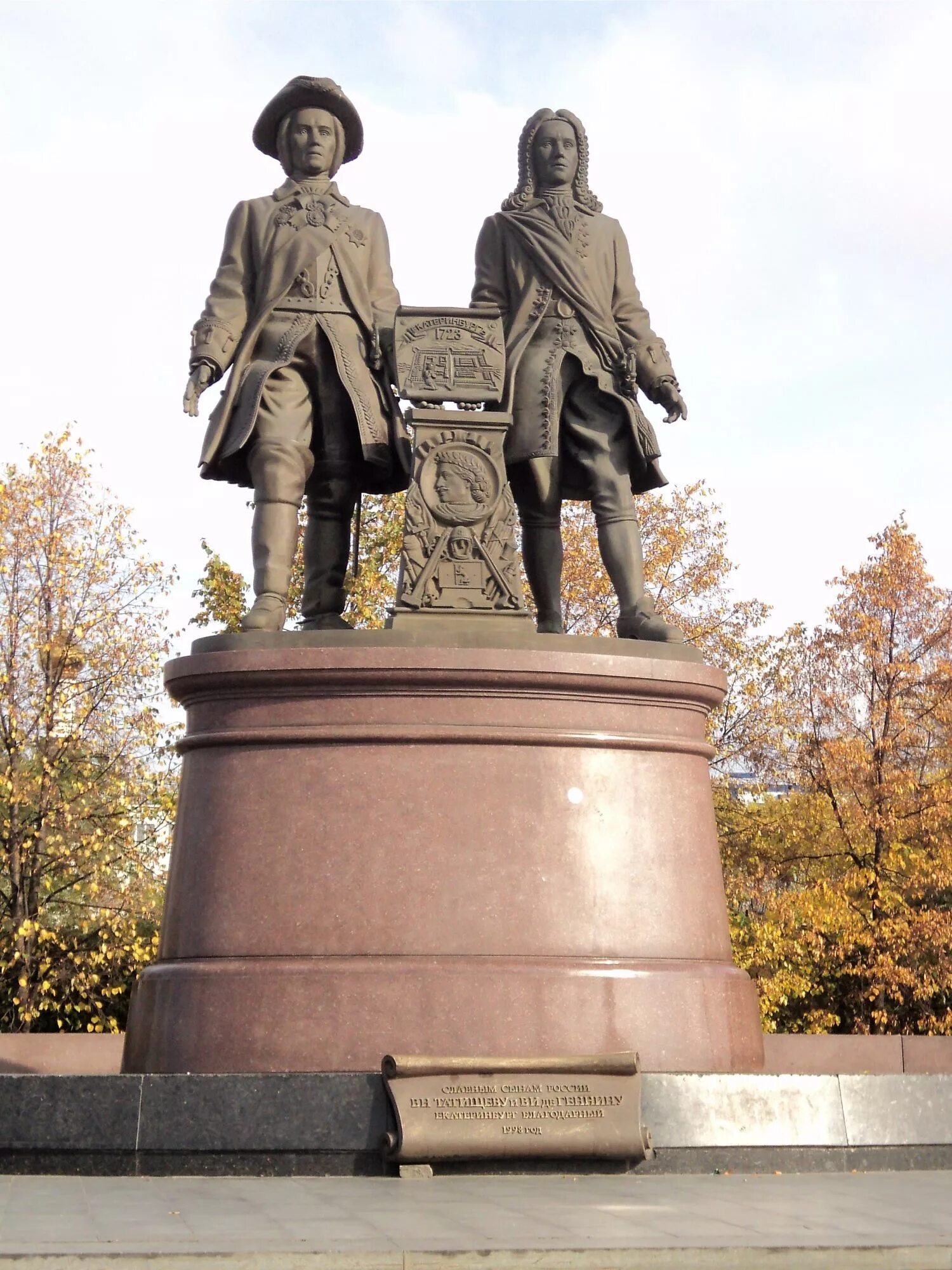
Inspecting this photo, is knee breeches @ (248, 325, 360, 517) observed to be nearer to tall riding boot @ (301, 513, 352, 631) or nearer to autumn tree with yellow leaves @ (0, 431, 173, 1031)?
tall riding boot @ (301, 513, 352, 631)

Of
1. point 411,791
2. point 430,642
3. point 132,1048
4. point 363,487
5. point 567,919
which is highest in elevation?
point 363,487

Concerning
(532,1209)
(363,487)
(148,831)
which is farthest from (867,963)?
(532,1209)

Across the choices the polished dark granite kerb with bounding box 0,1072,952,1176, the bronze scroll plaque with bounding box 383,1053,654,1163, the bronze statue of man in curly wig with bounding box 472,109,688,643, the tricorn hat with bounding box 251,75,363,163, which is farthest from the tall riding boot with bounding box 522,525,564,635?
the polished dark granite kerb with bounding box 0,1072,952,1176

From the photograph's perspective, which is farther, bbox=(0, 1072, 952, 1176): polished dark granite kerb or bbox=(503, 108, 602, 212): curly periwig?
bbox=(503, 108, 602, 212): curly periwig

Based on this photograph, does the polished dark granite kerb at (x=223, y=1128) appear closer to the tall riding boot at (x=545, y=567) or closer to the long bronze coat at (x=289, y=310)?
the tall riding boot at (x=545, y=567)

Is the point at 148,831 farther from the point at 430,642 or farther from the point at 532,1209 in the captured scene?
the point at 532,1209

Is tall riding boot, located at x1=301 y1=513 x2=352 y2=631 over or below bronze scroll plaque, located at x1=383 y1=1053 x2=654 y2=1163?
over

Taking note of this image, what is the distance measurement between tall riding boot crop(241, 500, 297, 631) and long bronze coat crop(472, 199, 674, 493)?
1.28 m

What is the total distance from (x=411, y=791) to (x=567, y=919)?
91cm

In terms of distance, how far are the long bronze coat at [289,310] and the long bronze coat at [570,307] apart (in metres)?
0.63

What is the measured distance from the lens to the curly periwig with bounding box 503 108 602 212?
30.9 ft

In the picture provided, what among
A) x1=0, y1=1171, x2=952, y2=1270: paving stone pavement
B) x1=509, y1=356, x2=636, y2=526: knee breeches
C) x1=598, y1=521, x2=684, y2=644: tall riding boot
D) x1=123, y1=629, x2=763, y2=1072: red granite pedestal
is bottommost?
x1=0, y1=1171, x2=952, y2=1270: paving stone pavement

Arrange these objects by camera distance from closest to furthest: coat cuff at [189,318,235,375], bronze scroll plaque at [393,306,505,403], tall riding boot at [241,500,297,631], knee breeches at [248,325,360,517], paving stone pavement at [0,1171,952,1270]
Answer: paving stone pavement at [0,1171,952,1270]
bronze scroll plaque at [393,306,505,403]
tall riding boot at [241,500,297,631]
knee breeches at [248,325,360,517]
coat cuff at [189,318,235,375]

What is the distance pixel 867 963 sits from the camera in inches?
916
